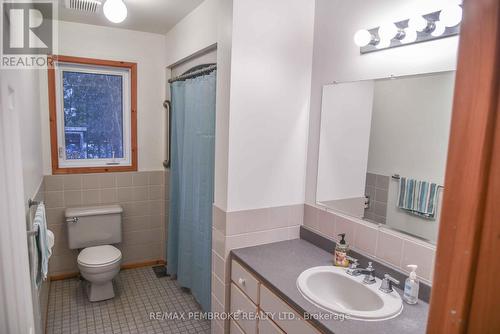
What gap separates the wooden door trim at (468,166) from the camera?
1.44 feet

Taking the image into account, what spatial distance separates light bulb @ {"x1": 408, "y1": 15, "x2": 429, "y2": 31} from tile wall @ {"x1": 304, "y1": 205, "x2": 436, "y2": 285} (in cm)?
96

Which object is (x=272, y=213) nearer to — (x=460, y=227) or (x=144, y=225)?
(x=460, y=227)

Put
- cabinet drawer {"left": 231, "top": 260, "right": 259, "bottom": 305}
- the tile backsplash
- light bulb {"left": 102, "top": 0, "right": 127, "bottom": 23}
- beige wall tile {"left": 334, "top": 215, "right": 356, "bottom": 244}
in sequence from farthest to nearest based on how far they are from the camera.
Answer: the tile backsplash
light bulb {"left": 102, "top": 0, "right": 127, "bottom": 23}
beige wall tile {"left": 334, "top": 215, "right": 356, "bottom": 244}
cabinet drawer {"left": 231, "top": 260, "right": 259, "bottom": 305}

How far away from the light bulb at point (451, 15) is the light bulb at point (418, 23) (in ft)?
0.24

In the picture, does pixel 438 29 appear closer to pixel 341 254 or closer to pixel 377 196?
pixel 377 196

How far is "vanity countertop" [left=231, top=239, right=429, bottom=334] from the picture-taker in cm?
125

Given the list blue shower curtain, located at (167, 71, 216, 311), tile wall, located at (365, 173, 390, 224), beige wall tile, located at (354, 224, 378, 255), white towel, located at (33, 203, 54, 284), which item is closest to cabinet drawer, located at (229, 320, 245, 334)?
A: blue shower curtain, located at (167, 71, 216, 311)

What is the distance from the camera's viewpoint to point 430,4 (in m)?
1.40

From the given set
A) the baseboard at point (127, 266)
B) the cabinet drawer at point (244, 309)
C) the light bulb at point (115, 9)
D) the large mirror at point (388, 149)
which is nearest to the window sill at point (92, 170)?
the baseboard at point (127, 266)

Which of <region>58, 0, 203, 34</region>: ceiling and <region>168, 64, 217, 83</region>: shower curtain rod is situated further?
<region>58, 0, 203, 34</region>: ceiling

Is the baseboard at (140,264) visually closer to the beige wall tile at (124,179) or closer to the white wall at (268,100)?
the beige wall tile at (124,179)

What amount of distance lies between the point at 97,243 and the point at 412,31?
10.2ft

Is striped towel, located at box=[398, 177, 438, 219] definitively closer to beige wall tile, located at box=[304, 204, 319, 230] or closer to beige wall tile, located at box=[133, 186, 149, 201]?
beige wall tile, located at box=[304, 204, 319, 230]

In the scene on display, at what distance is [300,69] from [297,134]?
0.42m
